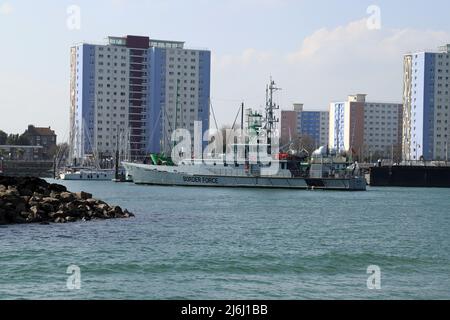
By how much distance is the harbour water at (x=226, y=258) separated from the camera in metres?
22.0

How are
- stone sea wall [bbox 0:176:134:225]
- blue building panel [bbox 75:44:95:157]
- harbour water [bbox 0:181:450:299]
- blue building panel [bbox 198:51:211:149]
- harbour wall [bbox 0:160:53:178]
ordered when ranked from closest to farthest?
harbour water [bbox 0:181:450:299] → stone sea wall [bbox 0:176:134:225] → harbour wall [bbox 0:160:53:178] → blue building panel [bbox 75:44:95:157] → blue building panel [bbox 198:51:211:149]

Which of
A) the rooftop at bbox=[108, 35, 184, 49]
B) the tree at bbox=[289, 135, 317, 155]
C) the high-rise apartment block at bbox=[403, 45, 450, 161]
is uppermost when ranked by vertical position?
the rooftop at bbox=[108, 35, 184, 49]

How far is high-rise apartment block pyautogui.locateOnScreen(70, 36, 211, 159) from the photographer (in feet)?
546

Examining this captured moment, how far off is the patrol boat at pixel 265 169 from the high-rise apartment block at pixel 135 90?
67.6 metres

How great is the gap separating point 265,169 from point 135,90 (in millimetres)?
81772

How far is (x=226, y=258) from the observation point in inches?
1114

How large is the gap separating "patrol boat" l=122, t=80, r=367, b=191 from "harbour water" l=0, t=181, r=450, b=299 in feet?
152

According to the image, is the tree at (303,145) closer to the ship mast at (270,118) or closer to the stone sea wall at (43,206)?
the ship mast at (270,118)

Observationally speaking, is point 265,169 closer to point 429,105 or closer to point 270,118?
point 270,118

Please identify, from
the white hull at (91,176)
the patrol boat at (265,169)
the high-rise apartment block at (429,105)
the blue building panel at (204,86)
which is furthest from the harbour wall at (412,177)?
the blue building panel at (204,86)

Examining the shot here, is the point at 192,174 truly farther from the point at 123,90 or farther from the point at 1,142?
the point at 1,142

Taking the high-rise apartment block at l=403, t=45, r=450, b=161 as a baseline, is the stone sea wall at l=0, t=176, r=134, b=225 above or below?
below

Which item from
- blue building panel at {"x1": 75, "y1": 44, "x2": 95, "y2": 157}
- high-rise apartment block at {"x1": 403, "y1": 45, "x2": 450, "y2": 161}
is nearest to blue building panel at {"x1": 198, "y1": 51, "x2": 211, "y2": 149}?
blue building panel at {"x1": 75, "y1": 44, "x2": 95, "y2": 157}

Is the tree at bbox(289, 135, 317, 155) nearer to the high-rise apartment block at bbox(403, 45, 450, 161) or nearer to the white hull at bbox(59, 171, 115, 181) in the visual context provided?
the high-rise apartment block at bbox(403, 45, 450, 161)
